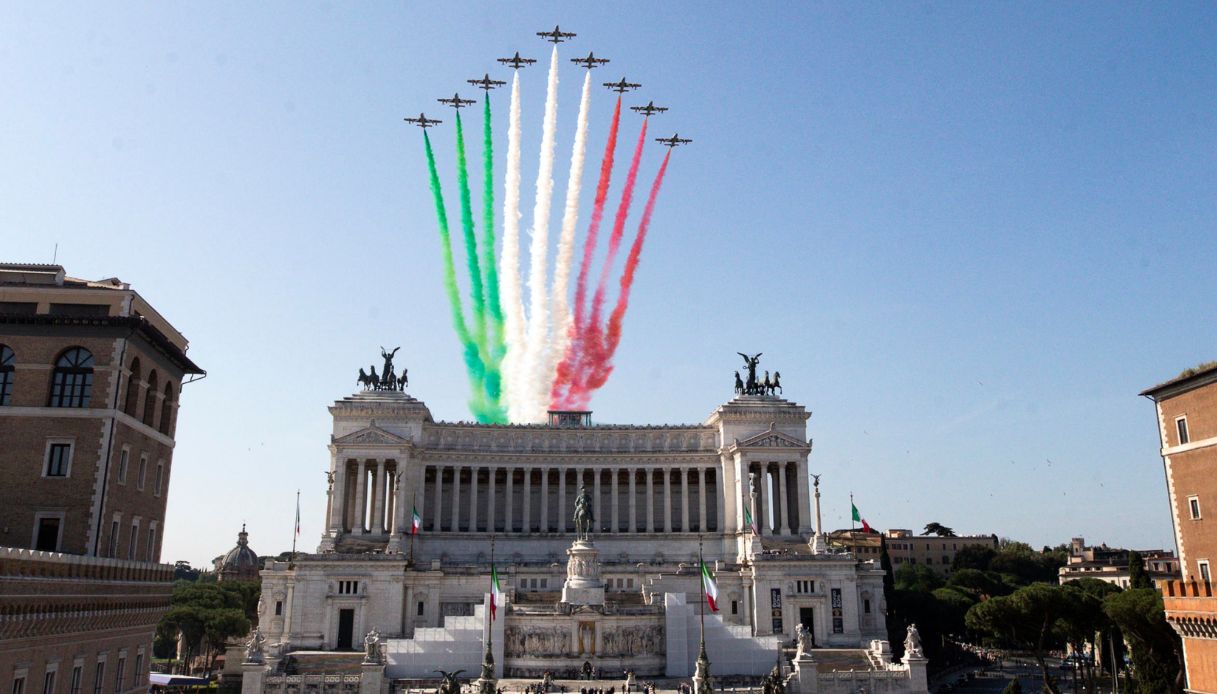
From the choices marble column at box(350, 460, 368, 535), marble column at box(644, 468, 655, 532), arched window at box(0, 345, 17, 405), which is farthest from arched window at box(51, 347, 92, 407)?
marble column at box(644, 468, 655, 532)

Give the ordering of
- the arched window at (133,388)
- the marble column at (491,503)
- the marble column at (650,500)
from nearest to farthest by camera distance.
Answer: the arched window at (133,388), the marble column at (491,503), the marble column at (650,500)

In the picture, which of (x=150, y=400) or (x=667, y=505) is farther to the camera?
(x=667, y=505)

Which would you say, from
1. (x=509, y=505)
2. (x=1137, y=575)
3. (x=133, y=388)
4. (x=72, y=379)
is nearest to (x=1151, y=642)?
(x=1137, y=575)

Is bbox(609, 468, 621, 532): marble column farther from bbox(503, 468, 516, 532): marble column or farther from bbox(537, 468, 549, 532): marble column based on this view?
bbox(503, 468, 516, 532): marble column

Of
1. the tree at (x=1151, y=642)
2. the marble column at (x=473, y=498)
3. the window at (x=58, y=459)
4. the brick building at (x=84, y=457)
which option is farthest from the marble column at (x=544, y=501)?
the window at (x=58, y=459)

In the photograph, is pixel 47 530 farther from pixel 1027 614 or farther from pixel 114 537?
pixel 1027 614

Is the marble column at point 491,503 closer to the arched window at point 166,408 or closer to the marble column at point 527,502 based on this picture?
the marble column at point 527,502

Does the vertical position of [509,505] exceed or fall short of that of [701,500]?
it falls short
